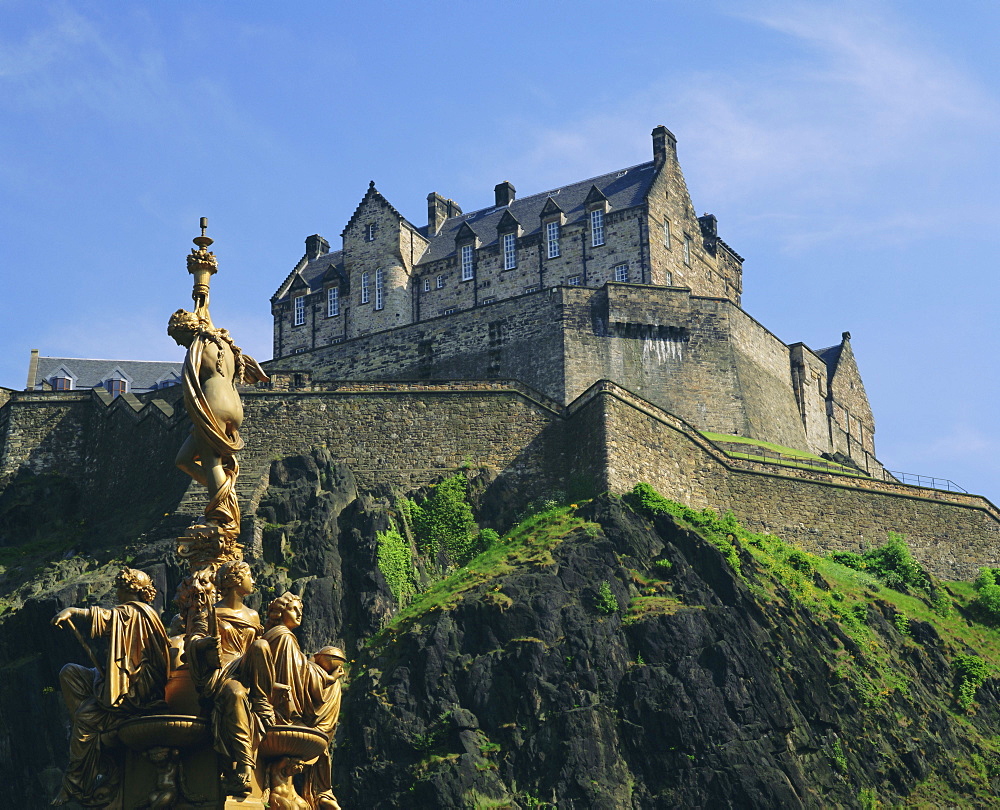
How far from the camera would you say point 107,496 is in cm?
5162

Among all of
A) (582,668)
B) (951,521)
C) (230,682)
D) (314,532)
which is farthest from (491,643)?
(230,682)

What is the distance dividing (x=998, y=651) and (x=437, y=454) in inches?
771

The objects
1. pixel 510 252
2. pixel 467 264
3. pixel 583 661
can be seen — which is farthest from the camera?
pixel 467 264

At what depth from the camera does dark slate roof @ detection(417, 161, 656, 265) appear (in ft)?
212

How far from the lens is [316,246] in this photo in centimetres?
7525

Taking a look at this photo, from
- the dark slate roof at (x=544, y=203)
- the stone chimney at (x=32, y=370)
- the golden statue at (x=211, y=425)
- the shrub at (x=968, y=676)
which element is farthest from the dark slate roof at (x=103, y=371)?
the golden statue at (x=211, y=425)

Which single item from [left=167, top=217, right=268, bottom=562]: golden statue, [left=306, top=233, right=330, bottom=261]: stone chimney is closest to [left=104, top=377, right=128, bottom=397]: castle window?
[left=306, top=233, right=330, bottom=261]: stone chimney

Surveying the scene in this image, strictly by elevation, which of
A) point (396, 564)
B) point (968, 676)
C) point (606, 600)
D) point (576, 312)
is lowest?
point (968, 676)

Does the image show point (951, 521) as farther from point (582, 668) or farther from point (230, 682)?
point (230, 682)

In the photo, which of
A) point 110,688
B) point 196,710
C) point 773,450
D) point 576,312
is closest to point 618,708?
point 773,450

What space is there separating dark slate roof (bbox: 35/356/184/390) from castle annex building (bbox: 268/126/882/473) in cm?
636

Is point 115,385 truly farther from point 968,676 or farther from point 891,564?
point 968,676

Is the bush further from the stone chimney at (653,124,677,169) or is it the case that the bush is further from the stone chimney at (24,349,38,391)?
the stone chimney at (24,349,38,391)

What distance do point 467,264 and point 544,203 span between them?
4798 millimetres
